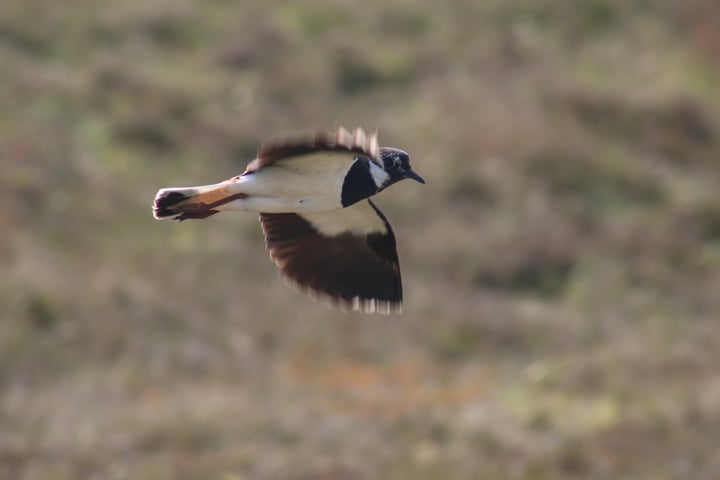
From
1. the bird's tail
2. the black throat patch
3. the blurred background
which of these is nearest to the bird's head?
the black throat patch

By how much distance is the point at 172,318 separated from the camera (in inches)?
536

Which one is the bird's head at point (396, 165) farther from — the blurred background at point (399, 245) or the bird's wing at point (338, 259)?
the blurred background at point (399, 245)

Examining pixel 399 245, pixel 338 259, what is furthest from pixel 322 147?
pixel 399 245

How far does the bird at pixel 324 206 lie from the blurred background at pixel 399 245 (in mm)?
3456

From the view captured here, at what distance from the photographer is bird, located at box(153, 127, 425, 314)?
5969mm

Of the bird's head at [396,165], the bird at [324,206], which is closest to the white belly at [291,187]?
the bird at [324,206]

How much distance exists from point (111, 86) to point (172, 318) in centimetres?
546

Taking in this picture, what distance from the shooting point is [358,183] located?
639cm

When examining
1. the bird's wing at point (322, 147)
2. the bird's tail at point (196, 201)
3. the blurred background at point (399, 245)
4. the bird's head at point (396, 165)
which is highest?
the blurred background at point (399, 245)

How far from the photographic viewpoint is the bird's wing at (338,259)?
7.39 metres

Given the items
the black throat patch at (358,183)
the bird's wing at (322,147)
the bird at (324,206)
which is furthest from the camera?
the black throat patch at (358,183)

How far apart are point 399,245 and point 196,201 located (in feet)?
33.9

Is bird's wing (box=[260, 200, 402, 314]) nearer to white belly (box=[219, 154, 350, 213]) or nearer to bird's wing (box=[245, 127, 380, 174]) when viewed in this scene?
white belly (box=[219, 154, 350, 213])

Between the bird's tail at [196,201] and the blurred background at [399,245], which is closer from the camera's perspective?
the bird's tail at [196,201]
